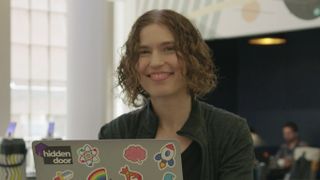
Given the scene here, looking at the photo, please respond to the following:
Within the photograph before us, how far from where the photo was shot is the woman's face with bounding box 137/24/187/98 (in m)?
1.36

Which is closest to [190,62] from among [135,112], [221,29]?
[135,112]

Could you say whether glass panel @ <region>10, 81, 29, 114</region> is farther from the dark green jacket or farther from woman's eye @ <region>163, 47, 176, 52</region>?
woman's eye @ <region>163, 47, 176, 52</region>

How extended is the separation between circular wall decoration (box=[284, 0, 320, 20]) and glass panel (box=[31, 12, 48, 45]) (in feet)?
15.9

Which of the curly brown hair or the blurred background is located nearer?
the curly brown hair

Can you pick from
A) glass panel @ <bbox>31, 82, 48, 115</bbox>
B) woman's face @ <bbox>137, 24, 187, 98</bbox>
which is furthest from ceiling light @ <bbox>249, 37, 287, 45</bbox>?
woman's face @ <bbox>137, 24, 187, 98</bbox>

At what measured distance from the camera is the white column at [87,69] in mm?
4285

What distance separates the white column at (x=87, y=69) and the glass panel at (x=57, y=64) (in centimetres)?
529

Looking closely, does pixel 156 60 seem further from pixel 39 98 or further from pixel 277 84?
pixel 39 98

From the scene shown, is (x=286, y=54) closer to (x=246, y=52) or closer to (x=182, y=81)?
(x=246, y=52)

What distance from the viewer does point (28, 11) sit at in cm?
945

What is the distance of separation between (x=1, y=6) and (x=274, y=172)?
4202 millimetres

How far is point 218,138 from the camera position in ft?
4.76

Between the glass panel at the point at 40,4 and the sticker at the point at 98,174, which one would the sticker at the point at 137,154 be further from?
the glass panel at the point at 40,4

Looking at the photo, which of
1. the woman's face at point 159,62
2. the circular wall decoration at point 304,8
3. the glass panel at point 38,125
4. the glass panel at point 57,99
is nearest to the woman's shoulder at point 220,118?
the woman's face at point 159,62
